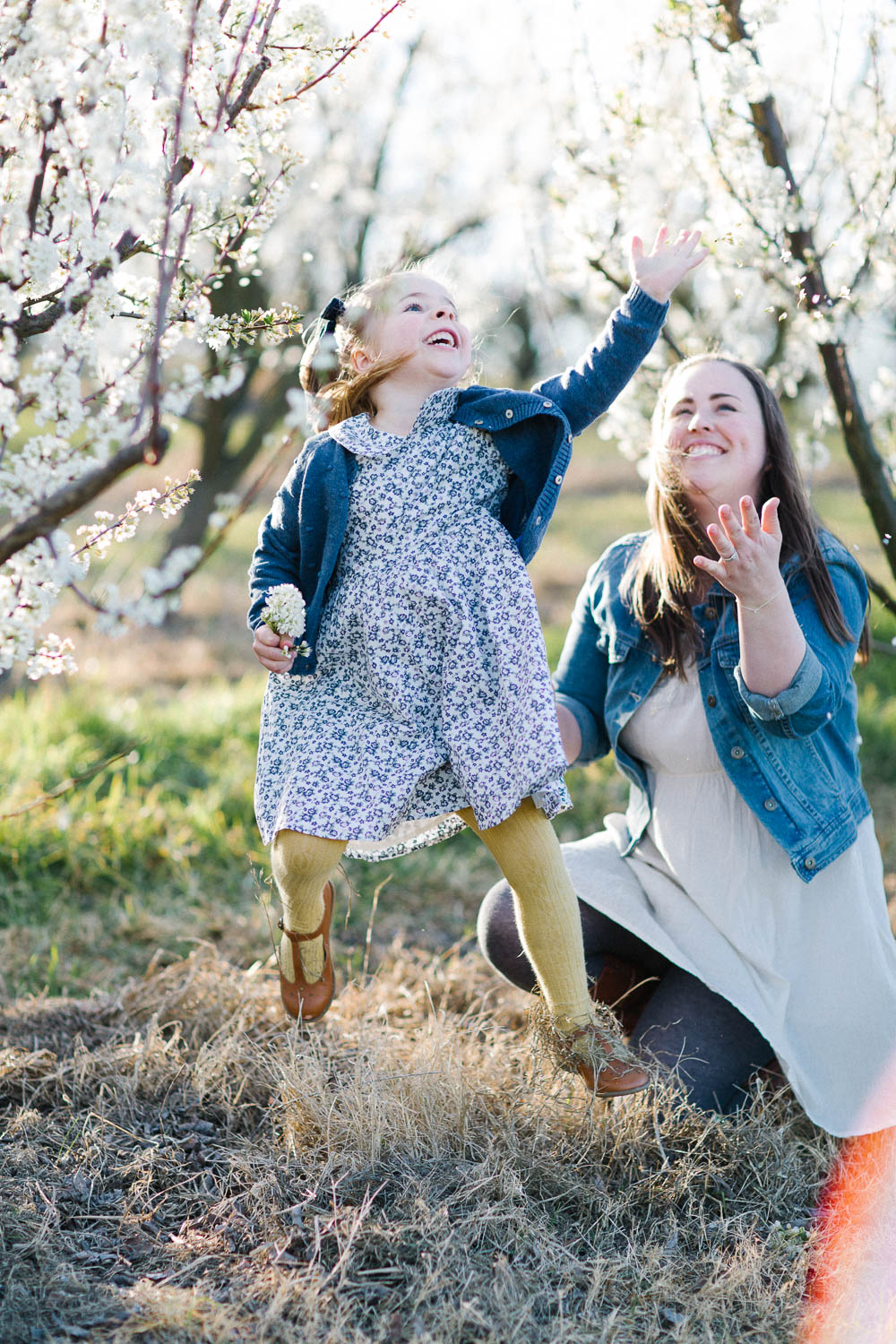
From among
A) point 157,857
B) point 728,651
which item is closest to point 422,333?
point 728,651

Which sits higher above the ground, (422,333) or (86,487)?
(422,333)

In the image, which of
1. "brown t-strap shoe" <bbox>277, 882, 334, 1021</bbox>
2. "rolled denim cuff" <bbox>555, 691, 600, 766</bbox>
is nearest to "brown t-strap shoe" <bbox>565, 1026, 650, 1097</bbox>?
"brown t-strap shoe" <bbox>277, 882, 334, 1021</bbox>

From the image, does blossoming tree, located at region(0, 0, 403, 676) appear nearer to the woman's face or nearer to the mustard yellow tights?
the mustard yellow tights

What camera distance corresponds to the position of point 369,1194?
6.57 feet

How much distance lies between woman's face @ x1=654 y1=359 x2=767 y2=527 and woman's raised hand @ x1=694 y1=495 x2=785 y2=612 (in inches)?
14.9

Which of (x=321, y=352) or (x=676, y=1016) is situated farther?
(x=676, y=1016)

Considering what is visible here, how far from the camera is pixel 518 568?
224cm

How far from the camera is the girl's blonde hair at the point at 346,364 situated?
7.69 ft

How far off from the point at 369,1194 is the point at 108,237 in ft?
5.46

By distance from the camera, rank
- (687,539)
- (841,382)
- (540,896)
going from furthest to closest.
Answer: (841,382) → (687,539) → (540,896)

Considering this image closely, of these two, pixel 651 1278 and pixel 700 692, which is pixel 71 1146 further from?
pixel 700 692

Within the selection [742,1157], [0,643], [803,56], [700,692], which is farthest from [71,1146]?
[803,56]

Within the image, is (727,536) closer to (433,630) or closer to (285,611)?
(433,630)

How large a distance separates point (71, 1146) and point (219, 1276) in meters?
0.52
